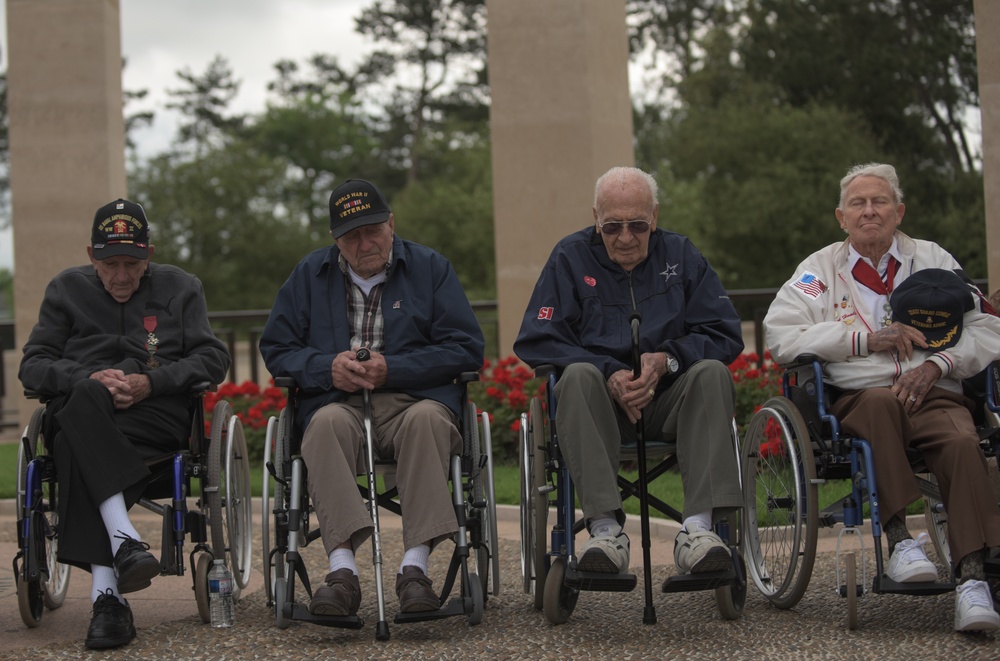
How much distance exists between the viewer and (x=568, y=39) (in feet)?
28.6

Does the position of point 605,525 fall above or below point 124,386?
below

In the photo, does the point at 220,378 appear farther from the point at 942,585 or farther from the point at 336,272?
the point at 942,585

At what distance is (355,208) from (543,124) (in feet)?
14.6

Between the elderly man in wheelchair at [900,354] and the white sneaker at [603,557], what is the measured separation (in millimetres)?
842

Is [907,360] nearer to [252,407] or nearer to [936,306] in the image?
[936,306]

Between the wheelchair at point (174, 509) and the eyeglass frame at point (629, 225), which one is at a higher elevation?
the eyeglass frame at point (629, 225)

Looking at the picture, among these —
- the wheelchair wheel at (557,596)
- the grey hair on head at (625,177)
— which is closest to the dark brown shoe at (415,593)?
the wheelchair wheel at (557,596)

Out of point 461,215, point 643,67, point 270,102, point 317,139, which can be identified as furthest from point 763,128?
point 270,102

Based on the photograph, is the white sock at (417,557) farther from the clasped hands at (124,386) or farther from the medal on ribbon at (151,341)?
the medal on ribbon at (151,341)

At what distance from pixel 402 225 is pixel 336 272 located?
79.4 feet

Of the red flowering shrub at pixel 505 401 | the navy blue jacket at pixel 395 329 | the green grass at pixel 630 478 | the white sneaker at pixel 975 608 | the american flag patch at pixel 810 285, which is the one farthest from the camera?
the red flowering shrub at pixel 505 401

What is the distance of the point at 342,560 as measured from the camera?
4.14m

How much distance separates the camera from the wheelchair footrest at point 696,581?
393 centimetres

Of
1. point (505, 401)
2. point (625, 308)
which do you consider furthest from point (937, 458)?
point (505, 401)
